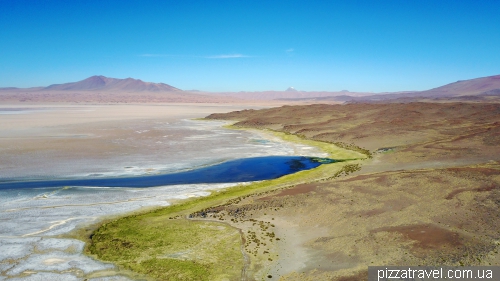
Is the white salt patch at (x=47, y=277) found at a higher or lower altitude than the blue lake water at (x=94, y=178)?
lower

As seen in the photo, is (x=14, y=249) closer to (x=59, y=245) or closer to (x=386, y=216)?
(x=59, y=245)

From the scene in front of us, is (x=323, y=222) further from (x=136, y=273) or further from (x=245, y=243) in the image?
(x=136, y=273)

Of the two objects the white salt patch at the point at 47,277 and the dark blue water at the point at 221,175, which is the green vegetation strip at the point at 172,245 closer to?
the white salt patch at the point at 47,277

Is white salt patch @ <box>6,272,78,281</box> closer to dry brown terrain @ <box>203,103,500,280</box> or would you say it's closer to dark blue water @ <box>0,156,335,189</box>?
dry brown terrain @ <box>203,103,500,280</box>

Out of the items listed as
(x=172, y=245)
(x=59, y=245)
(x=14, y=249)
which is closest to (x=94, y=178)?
(x=59, y=245)

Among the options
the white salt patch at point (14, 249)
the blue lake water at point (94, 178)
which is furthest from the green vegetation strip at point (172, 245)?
the white salt patch at point (14, 249)

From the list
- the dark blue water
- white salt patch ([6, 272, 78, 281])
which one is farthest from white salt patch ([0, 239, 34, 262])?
the dark blue water

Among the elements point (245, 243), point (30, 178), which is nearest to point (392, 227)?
point (245, 243)
